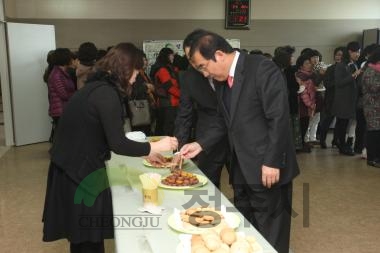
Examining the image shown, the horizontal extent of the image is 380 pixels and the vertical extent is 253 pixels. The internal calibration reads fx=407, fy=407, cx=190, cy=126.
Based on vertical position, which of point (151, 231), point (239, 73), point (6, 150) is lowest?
point (6, 150)

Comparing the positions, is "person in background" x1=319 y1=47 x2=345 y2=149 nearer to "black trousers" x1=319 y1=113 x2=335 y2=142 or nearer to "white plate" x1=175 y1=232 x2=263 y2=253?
"black trousers" x1=319 y1=113 x2=335 y2=142

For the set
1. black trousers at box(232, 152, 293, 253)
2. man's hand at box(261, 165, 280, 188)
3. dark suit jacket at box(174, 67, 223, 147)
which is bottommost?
black trousers at box(232, 152, 293, 253)

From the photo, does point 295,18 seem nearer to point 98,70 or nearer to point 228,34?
point 228,34

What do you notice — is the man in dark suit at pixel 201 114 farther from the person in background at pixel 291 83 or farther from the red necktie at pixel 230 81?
the person in background at pixel 291 83

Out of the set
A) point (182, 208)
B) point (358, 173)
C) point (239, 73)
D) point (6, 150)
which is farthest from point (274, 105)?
point (6, 150)

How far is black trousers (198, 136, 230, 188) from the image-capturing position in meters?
2.37

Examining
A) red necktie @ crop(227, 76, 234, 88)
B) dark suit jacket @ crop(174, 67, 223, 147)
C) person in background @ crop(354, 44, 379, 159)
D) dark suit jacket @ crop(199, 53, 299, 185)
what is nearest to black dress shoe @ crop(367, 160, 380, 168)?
person in background @ crop(354, 44, 379, 159)

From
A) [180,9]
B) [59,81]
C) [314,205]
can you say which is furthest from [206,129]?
[180,9]

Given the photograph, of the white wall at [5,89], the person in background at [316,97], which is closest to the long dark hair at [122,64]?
the person in background at [316,97]

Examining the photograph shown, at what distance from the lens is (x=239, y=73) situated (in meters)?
1.78

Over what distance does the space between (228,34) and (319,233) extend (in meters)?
Answer: 5.15

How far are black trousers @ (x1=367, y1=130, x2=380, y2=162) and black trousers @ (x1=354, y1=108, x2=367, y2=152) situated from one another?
0.45 meters

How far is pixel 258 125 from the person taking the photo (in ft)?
5.89

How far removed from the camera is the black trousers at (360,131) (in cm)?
509
